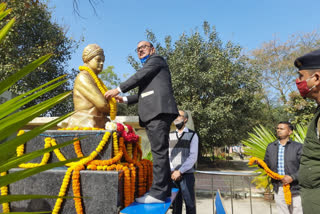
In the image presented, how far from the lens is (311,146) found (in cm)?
163

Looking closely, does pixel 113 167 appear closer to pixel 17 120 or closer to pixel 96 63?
pixel 96 63

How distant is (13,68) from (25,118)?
970 centimetres

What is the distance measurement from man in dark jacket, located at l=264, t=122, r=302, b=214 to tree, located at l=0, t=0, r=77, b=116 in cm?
745

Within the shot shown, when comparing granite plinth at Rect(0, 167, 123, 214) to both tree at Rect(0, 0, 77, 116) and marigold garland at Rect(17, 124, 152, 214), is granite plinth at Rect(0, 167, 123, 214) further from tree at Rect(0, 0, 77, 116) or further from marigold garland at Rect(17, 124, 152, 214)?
tree at Rect(0, 0, 77, 116)

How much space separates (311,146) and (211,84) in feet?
47.0

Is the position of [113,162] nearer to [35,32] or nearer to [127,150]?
[127,150]

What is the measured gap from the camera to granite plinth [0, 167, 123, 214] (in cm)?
247

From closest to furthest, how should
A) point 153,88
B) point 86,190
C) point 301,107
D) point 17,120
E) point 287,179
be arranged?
point 17,120, point 86,190, point 153,88, point 287,179, point 301,107

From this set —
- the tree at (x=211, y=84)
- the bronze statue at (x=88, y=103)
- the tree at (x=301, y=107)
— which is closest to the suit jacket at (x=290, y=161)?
the bronze statue at (x=88, y=103)

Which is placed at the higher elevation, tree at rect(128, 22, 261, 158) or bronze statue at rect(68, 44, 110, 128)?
tree at rect(128, 22, 261, 158)

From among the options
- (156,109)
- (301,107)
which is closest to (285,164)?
(156,109)

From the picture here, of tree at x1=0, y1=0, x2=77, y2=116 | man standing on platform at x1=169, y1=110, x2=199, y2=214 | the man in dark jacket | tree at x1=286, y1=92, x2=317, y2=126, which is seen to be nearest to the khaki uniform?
man standing on platform at x1=169, y1=110, x2=199, y2=214

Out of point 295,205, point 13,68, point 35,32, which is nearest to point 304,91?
point 295,205

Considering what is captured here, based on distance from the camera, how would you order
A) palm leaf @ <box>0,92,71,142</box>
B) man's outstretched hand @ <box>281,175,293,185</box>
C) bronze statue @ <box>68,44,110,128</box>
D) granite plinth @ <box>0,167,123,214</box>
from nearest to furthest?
1. palm leaf @ <box>0,92,71,142</box>
2. granite plinth @ <box>0,167,123,214</box>
3. bronze statue @ <box>68,44,110,128</box>
4. man's outstretched hand @ <box>281,175,293,185</box>
